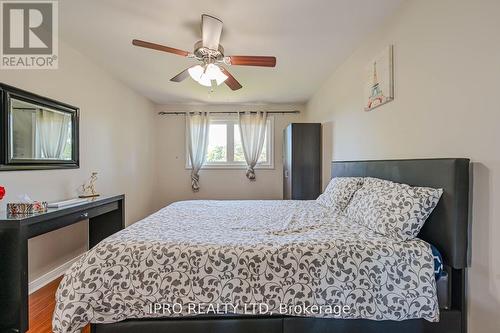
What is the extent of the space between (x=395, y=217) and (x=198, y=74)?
77.8 inches

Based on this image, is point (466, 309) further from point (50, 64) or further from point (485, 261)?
point (50, 64)

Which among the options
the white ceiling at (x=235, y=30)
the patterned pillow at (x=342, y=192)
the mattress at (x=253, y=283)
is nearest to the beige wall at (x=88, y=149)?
the white ceiling at (x=235, y=30)

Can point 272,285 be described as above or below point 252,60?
below

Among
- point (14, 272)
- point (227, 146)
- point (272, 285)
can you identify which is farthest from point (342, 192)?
point (227, 146)

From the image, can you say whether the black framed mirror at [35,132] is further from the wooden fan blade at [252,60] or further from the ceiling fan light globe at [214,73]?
the wooden fan blade at [252,60]

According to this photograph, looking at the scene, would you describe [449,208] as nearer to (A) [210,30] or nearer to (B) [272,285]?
(B) [272,285]

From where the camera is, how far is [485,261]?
124 centimetres

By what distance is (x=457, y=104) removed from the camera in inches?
53.9

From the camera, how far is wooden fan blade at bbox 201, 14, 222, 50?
1.81 meters

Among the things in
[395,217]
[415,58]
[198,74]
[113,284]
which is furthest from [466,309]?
[198,74]

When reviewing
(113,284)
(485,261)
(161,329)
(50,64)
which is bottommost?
(161,329)

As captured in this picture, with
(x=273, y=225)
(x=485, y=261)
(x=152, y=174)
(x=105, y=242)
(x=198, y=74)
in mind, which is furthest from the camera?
(x=152, y=174)

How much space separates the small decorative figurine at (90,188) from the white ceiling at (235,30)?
→ 140cm

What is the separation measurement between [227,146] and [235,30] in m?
2.85
